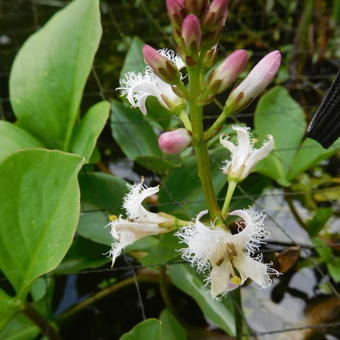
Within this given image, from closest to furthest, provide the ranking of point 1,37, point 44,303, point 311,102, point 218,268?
point 218,268 < point 44,303 < point 311,102 < point 1,37

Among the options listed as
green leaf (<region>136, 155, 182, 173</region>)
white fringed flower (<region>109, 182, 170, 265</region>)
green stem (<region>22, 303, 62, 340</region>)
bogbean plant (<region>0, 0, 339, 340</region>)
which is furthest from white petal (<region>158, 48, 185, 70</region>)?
green stem (<region>22, 303, 62, 340</region>)

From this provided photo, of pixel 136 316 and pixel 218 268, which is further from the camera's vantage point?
pixel 136 316

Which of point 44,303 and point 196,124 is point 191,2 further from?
point 44,303

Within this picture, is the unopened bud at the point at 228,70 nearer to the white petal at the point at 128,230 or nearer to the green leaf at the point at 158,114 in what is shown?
the white petal at the point at 128,230

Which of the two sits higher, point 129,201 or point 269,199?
point 129,201

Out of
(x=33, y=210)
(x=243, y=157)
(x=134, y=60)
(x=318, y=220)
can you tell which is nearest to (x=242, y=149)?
(x=243, y=157)

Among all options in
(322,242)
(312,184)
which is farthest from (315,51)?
(322,242)

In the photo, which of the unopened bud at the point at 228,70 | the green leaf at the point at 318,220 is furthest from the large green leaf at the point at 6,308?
the green leaf at the point at 318,220

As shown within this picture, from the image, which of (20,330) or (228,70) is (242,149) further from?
(20,330)
